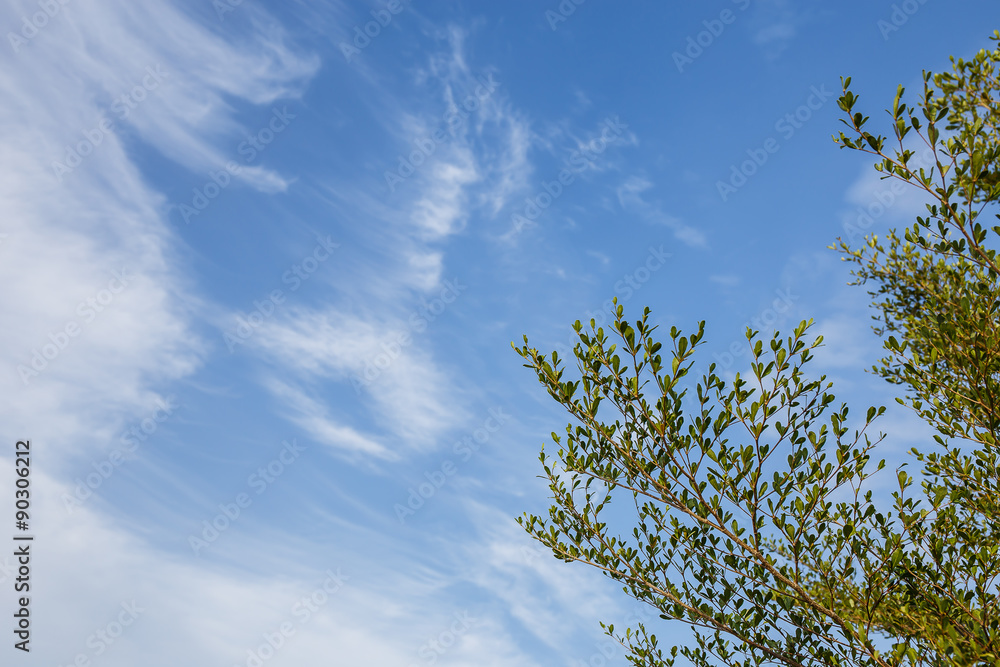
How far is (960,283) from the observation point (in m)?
7.95

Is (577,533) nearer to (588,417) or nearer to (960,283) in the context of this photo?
(588,417)

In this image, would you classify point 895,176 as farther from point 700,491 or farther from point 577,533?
point 577,533

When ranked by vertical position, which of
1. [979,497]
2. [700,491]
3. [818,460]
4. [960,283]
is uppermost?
[960,283]

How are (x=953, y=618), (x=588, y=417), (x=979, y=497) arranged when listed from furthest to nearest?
1. (x=979, y=497)
2. (x=588, y=417)
3. (x=953, y=618)

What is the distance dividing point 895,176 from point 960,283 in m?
1.77

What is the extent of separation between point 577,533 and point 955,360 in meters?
4.73

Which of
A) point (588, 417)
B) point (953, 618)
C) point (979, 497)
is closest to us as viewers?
point (953, 618)

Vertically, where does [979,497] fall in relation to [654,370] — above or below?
above

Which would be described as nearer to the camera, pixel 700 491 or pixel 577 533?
pixel 700 491

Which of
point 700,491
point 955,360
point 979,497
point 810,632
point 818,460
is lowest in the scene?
point 810,632

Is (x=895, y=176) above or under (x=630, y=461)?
above

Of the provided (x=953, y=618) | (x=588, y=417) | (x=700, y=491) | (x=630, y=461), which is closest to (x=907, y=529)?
(x=953, y=618)

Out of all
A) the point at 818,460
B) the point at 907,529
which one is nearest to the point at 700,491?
the point at 818,460

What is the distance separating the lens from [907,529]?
25.1ft
